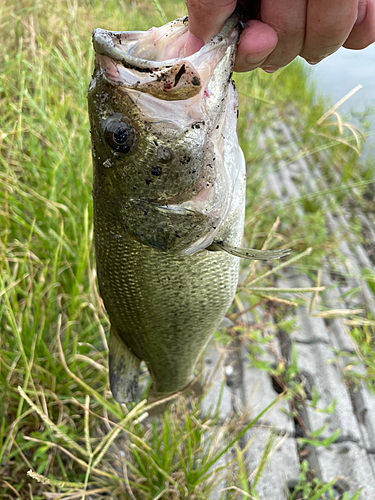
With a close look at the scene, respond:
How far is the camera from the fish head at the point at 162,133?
3.10 feet

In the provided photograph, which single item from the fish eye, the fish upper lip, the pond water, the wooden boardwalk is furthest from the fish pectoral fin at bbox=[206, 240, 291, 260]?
the pond water

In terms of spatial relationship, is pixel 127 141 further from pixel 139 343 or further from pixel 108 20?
pixel 108 20

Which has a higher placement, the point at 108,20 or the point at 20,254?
the point at 108,20

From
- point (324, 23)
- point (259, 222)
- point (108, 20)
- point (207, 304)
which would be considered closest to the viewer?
point (324, 23)

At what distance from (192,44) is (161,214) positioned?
46cm

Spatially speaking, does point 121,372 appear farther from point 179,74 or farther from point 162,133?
point 179,74

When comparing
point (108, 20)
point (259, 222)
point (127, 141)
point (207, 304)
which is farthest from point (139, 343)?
point (108, 20)

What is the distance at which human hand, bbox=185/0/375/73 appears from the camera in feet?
2.91

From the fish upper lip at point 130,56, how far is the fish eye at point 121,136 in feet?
0.49

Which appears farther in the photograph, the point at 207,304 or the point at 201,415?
the point at 201,415

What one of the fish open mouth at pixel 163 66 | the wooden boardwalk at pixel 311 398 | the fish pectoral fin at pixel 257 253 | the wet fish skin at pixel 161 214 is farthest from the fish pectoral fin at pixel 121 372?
the fish open mouth at pixel 163 66

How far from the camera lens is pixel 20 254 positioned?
1951 mm

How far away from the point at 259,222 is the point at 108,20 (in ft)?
8.07

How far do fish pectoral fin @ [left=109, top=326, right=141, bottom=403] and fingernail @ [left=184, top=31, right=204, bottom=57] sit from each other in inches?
37.4
